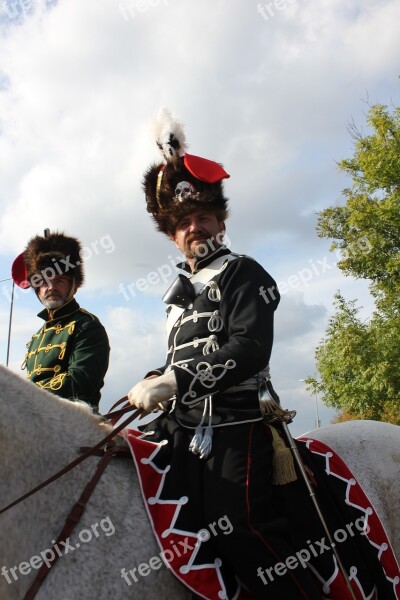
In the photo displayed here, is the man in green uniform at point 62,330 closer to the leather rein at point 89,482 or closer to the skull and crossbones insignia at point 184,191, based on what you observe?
the leather rein at point 89,482

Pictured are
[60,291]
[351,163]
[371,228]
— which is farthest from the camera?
[351,163]

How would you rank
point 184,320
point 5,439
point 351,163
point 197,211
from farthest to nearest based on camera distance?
1. point 351,163
2. point 197,211
3. point 184,320
4. point 5,439

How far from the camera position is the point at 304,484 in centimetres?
389

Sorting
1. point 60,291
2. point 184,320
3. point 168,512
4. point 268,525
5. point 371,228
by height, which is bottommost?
point 268,525

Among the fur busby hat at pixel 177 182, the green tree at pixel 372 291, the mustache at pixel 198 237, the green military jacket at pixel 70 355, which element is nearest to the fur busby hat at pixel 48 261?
the green military jacket at pixel 70 355

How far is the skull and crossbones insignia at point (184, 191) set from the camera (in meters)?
4.49

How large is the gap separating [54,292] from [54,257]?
1.49 ft

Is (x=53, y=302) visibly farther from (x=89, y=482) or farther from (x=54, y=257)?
(x=89, y=482)

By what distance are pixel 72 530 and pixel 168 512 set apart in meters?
0.53

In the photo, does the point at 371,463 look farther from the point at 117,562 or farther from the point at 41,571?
the point at 41,571

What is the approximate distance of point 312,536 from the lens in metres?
3.78

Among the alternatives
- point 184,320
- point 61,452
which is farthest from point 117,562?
point 184,320

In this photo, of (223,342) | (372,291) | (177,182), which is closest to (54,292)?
(177,182)

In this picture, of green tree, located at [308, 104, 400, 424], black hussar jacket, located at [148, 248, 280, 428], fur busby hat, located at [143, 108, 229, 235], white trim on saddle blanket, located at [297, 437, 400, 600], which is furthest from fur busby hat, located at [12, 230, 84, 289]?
green tree, located at [308, 104, 400, 424]
